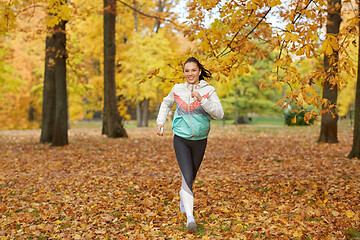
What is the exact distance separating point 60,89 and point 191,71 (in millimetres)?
9222

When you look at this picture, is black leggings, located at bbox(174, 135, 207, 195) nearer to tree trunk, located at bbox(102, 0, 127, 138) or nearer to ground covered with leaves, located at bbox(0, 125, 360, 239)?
ground covered with leaves, located at bbox(0, 125, 360, 239)

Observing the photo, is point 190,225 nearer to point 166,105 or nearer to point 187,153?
point 187,153

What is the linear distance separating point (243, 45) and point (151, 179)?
382 cm

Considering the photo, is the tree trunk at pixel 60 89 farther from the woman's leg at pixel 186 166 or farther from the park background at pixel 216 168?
the woman's leg at pixel 186 166

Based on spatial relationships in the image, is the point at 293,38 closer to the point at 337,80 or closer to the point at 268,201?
the point at 337,80

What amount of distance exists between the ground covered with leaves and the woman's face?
1.91 m

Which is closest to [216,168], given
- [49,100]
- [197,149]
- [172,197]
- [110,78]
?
[172,197]

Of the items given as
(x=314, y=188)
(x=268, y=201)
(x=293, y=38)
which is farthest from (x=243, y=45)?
(x=314, y=188)

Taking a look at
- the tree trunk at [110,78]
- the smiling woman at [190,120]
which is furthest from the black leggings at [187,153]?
the tree trunk at [110,78]

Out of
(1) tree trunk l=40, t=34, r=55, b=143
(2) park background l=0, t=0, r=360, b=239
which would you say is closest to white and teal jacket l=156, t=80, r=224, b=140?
(2) park background l=0, t=0, r=360, b=239

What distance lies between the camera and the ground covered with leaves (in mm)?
4543

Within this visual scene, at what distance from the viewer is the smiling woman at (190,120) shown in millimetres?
4203

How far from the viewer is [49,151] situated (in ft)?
38.7

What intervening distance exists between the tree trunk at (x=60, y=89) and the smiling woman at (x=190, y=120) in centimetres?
893
